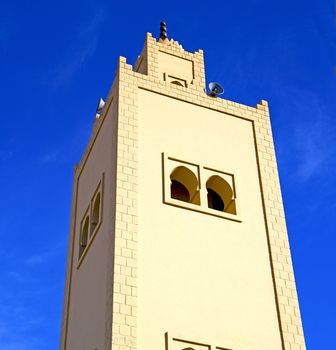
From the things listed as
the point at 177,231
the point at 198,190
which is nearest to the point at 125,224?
the point at 177,231

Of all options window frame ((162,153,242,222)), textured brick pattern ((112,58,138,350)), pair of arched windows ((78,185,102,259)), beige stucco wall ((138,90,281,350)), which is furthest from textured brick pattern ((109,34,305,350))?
pair of arched windows ((78,185,102,259))

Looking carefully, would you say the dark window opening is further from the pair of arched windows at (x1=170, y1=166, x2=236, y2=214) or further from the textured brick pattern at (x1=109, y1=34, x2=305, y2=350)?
the textured brick pattern at (x1=109, y1=34, x2=305, y2=350)

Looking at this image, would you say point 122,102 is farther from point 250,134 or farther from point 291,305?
point 291,305

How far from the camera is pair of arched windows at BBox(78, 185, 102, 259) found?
530 inches

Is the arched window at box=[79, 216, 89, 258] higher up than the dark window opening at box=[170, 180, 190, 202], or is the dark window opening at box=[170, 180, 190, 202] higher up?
the dark window opening at box=[170, 180, 190, 202]

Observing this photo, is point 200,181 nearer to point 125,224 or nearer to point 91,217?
point 125,224

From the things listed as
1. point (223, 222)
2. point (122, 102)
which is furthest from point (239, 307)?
point (122, 102)

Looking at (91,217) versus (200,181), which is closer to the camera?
(200,181)

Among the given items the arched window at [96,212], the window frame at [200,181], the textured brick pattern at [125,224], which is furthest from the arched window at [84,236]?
the window frame at [200,181]

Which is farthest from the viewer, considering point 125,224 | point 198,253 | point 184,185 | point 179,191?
point 179,191

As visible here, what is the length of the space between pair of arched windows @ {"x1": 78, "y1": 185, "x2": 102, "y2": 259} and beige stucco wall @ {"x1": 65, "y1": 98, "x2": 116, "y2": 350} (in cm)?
23

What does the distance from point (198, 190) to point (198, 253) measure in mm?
1411

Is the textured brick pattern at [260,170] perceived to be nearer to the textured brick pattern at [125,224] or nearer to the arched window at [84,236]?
the textured brick pattern at [125,224]

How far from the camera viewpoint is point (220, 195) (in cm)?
1370
